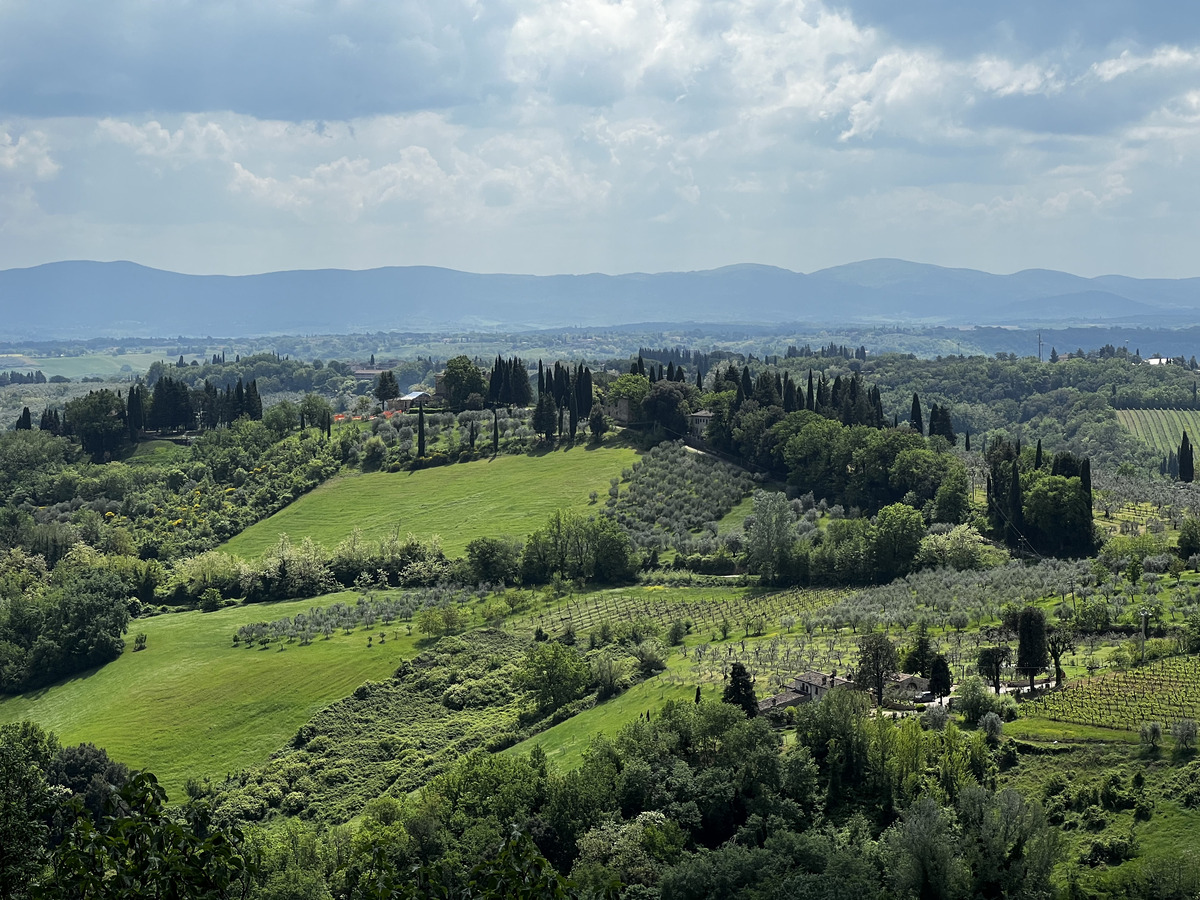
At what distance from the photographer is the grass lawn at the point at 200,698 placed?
6481 centimetres

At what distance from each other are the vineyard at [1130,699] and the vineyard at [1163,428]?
136385 millimetres

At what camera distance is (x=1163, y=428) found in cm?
18962

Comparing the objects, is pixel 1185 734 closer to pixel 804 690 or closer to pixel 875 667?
pixel 875 667

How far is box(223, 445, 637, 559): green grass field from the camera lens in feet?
340

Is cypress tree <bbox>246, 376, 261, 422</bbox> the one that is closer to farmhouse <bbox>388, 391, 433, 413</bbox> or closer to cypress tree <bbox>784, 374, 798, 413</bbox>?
farmhouse <bbox>388, 391, 433, 413</bbox>

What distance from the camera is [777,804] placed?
44.0 metres

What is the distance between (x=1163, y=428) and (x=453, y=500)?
5351 inches

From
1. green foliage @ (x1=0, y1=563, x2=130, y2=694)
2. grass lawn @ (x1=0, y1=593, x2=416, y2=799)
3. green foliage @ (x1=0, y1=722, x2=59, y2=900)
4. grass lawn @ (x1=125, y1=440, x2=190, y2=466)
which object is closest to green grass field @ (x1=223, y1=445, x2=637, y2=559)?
green foliage @ (x1=0, y1=563, x2=130, y2=694)

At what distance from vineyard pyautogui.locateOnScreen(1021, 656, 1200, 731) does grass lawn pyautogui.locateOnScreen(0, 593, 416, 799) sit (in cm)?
4110

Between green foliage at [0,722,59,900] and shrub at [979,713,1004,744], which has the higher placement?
green foliage at [0,722,59,900]

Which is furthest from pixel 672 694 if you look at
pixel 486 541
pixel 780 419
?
pixel 780 419

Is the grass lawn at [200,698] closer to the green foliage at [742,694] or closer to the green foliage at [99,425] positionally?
the green foliage at [742,694]

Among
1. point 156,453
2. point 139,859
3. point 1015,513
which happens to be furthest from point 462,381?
point 139,859

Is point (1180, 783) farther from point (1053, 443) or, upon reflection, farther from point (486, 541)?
point (1053, 443)
